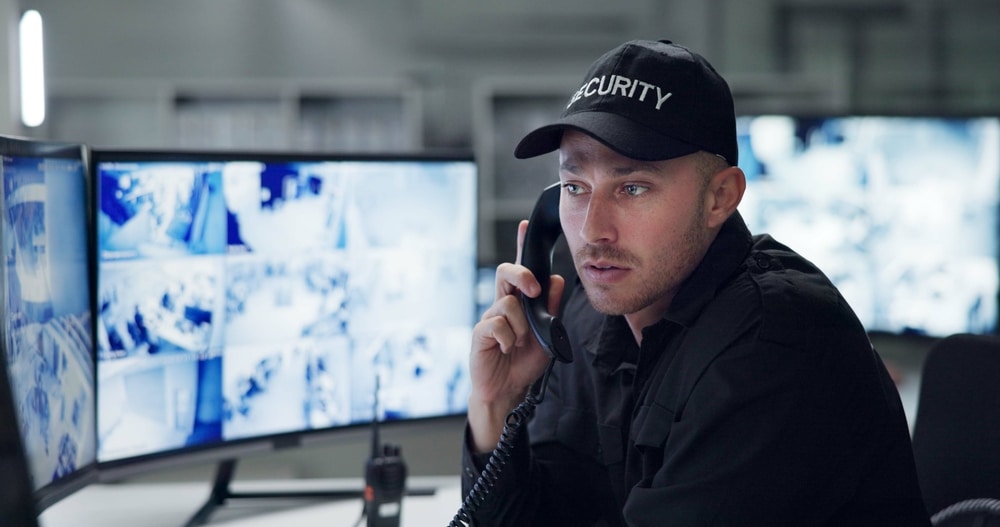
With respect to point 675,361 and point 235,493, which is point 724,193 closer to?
point 675,361

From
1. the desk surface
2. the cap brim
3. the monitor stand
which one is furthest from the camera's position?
the monitor stand

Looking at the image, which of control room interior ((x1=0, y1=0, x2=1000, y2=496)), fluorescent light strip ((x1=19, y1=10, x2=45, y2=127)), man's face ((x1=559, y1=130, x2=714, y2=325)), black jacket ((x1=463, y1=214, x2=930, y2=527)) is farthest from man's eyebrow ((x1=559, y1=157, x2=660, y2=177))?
control room interior ((x1=0, y1=0, x2=1000, y2=496))

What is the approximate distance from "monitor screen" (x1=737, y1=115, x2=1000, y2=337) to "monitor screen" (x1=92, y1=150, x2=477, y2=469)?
1.48m

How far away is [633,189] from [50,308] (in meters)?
0.76

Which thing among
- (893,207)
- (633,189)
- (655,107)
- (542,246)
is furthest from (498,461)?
(893,207)

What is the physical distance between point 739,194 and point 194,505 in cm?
102

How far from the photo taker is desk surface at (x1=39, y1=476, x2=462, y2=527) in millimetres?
1494

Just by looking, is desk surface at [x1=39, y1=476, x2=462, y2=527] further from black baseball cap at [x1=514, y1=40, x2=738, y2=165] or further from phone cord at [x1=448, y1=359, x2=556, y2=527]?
black baseball cap at [x1=514, y1=40, x2=738, y2=165]

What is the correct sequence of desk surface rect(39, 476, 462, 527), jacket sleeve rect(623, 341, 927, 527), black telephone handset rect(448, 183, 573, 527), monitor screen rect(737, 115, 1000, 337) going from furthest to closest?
monitor screen rect(737, 115, 1000, 337), desk surface rect(39, 476, 462, 527), black telephone handset rect(448, 183, 573, 527), jacket sleeve rect(623, 341, 927, 527)

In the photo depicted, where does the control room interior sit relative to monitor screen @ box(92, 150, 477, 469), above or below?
above

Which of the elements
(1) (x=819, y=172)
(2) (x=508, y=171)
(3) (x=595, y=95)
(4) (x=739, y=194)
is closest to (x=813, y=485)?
(4) (x=739, y=194)

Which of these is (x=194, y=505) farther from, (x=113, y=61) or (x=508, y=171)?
(x=113, y=61)

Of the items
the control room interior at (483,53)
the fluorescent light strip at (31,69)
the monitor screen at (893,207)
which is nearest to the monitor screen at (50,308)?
the fluorescent light strip at (31,69)

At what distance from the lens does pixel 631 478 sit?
1.18 m
